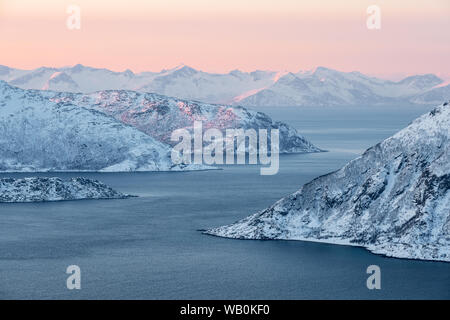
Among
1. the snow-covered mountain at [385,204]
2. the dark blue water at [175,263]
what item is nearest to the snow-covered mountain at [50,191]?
the dark blue water at [175,263]

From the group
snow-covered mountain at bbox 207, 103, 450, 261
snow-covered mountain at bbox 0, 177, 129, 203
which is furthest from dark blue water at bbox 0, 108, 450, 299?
snow-covered mountain at bbox 0, 177, 129, 203

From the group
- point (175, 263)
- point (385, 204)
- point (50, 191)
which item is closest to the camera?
point (175, 263)

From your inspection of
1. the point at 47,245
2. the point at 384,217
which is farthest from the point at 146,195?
the point at 384,217

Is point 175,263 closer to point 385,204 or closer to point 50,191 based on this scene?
point 385,204

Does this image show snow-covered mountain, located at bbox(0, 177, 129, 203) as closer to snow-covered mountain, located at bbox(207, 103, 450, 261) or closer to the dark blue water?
the dark blue water

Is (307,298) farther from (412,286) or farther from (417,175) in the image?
(417,175)

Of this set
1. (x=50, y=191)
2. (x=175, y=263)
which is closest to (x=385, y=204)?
(x=175, y=263)
